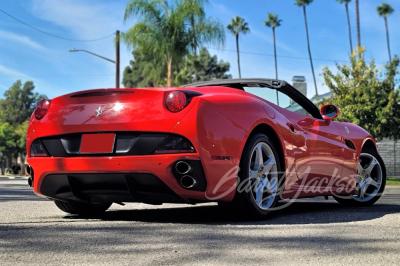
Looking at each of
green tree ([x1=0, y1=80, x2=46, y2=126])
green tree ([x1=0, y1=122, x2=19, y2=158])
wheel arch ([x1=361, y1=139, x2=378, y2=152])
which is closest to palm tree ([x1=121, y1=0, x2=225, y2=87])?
wheel arch ([x1=361, y1=139, x2=378, y2=152])

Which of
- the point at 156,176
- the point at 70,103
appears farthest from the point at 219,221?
the point at 70,103

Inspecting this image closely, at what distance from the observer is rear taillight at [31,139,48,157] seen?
484cm

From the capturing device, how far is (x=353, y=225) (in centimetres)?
462

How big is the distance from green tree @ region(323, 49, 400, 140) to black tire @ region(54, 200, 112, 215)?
19.6m

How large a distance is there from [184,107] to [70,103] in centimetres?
107

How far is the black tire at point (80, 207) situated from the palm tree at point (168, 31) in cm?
1853

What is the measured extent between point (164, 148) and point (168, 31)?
810 inches

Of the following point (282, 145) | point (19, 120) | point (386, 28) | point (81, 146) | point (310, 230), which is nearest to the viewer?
point (310, 230)

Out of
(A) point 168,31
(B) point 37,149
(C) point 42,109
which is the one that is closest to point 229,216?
(B) point 37,149

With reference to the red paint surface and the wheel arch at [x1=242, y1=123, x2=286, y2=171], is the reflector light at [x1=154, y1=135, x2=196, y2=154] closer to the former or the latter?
the red paint surface

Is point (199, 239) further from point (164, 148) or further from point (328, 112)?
point (328, 112)

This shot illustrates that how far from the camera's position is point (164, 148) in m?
4.39

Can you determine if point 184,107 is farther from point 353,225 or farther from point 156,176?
point 353,225

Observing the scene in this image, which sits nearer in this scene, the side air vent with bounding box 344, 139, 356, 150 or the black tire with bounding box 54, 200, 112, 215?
the black tire with bounding box 54, 200, 112, 215
